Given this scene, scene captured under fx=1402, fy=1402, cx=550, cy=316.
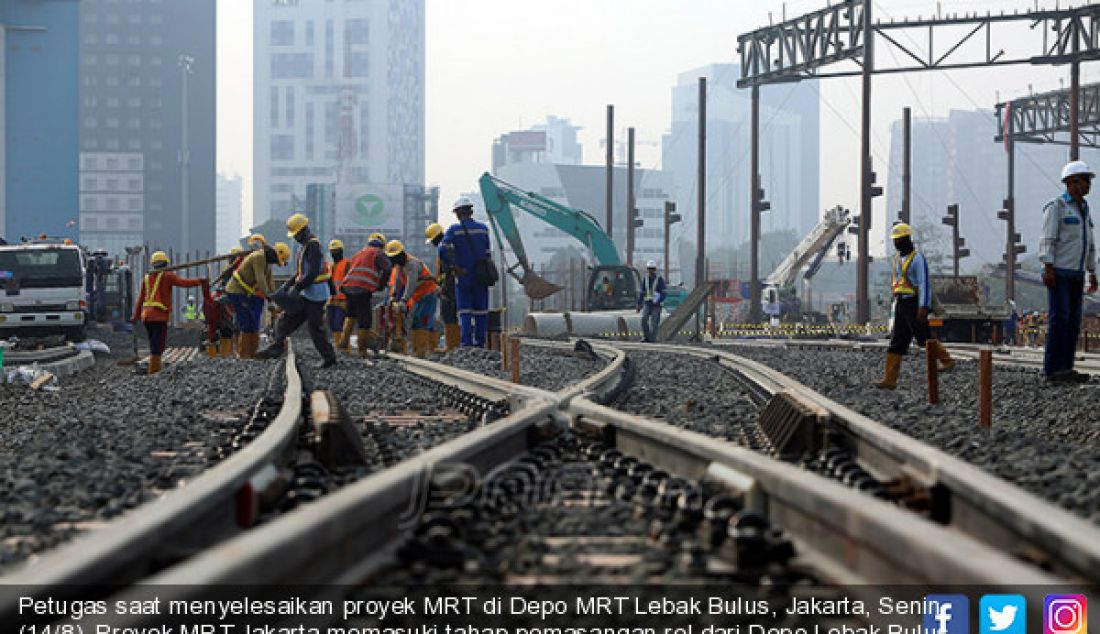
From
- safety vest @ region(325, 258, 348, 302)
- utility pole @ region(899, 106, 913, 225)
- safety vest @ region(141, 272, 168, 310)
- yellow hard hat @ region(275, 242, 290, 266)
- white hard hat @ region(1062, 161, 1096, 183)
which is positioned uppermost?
utility pole @ region(899, 106, 913, 225)

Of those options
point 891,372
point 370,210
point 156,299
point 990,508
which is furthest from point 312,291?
point 370,210

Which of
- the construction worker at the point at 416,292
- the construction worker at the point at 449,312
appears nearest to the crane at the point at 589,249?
the construction worker at the point at 449,312

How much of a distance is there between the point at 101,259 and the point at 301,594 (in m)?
29.8

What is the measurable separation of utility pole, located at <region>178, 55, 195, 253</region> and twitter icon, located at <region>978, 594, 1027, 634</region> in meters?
177

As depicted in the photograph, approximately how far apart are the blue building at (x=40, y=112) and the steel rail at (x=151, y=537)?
7377 cm

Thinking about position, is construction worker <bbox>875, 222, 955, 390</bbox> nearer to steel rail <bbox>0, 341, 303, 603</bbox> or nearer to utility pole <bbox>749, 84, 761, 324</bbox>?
steel rail <bbox>0, 341, 303, 603</bbox>

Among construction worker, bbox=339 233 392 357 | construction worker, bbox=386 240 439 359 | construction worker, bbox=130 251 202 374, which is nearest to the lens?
→ construction worker, bbox=130 251 202 374

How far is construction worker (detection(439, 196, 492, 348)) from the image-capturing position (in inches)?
685

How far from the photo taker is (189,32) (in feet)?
648

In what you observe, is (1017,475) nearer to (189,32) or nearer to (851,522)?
(851,522)

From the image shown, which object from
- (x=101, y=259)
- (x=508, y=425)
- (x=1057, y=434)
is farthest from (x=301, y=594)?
(x=101, y=259)

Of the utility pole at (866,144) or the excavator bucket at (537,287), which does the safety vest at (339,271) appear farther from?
the utility pole at (866,144)

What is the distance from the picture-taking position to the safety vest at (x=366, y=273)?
1603cm

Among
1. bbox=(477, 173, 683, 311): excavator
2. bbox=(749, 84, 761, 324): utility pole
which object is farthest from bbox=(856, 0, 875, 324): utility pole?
bbox=(477, 173, 683, 311): excavator
